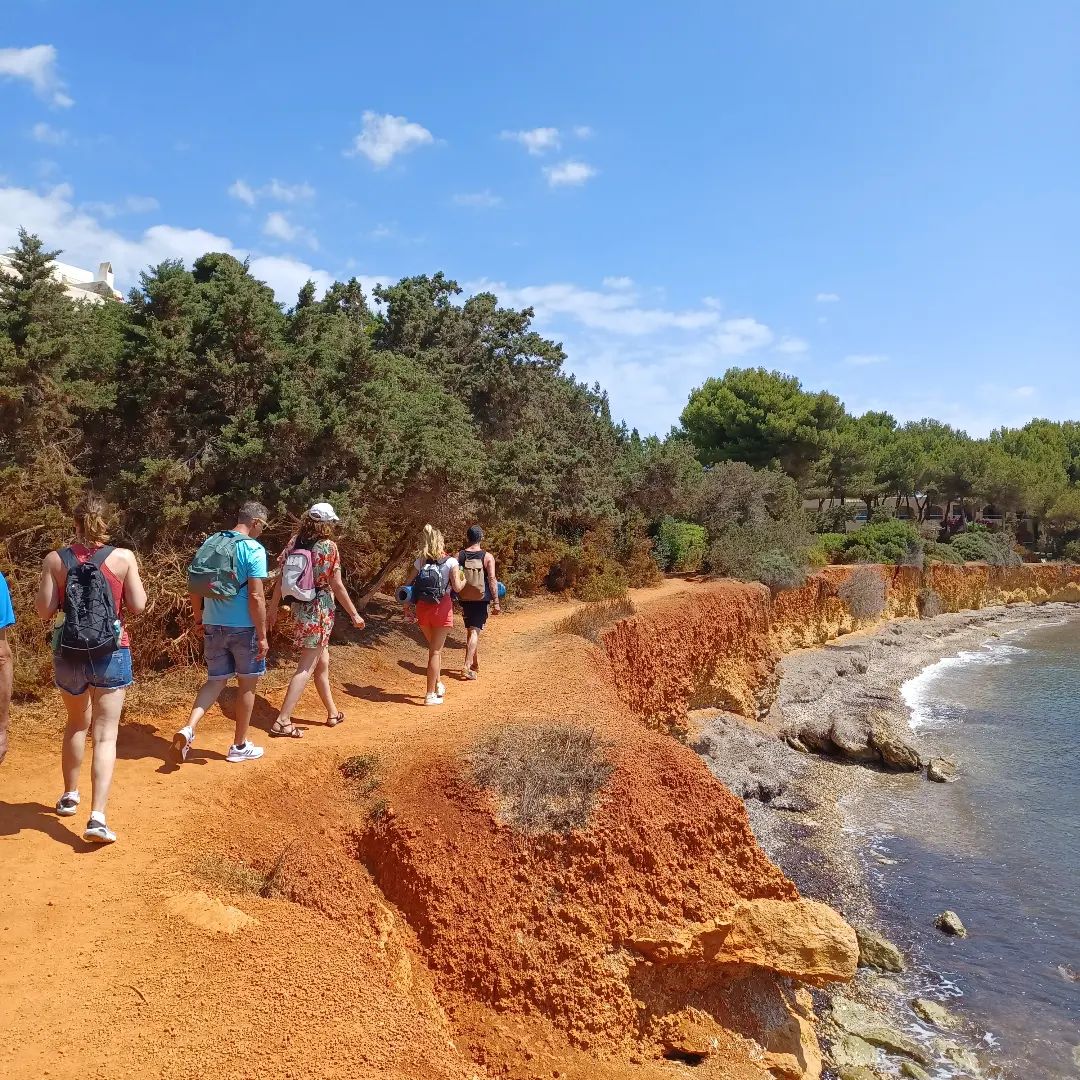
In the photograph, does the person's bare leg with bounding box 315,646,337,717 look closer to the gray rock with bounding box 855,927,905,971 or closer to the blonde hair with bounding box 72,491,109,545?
the blonde hair with bounding box 72,491,109,545

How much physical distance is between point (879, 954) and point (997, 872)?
410cm

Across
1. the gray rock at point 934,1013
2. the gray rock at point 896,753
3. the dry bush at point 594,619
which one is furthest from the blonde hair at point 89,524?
the gray rock at point 896,753

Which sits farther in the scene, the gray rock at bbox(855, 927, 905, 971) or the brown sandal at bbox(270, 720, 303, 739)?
the gray rock at bbox(855, 927, 905, 971)

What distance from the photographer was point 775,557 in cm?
2548

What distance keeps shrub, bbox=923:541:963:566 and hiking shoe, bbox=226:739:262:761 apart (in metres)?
40.4

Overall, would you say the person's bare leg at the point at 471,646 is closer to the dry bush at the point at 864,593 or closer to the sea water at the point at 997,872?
the sea water at the point at 997,872

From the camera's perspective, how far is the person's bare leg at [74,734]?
5066 millimetres

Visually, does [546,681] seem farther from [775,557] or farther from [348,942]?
[775,557]

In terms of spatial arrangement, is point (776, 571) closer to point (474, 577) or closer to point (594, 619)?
point (594, 619)

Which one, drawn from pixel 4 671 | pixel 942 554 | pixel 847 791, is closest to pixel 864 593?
pixel 942 554

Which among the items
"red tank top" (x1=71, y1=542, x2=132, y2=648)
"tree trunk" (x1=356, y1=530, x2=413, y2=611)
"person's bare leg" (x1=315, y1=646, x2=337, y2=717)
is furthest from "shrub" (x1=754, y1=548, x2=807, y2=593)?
"red tank top" (x1=71, y1=542, x2=132, y2=648)

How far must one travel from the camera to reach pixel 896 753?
55.3ft

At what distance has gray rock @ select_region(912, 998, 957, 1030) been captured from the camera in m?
8.62

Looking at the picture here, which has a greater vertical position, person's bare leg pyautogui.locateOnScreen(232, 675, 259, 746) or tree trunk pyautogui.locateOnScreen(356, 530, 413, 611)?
tree trunk pyautogui.locateOnScreen(356, 530, 413, 611)
